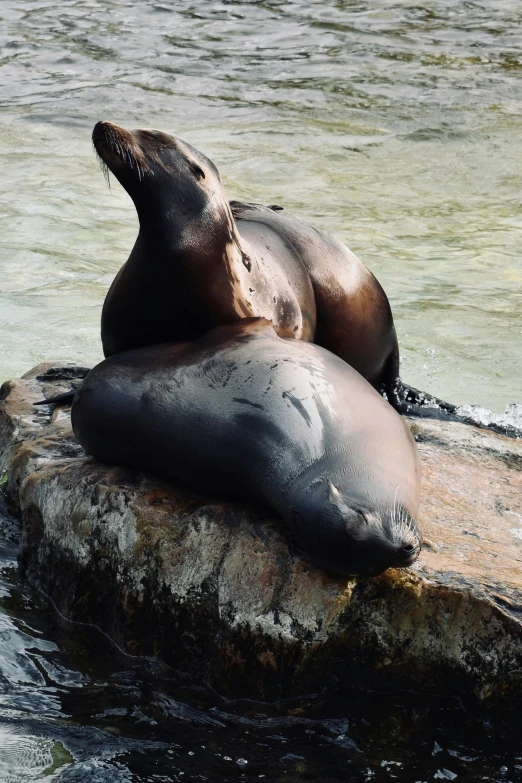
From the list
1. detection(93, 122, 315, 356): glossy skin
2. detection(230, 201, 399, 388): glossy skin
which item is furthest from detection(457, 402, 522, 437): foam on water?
detection(93, 122, 315, 356): glossy skin

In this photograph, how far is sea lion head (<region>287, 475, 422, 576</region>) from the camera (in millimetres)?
3266

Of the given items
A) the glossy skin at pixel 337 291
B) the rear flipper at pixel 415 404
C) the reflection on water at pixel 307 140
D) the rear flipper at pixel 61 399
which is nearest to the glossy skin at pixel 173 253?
the glossy skin at pixel 337 291

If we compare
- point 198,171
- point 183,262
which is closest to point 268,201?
point 198,171

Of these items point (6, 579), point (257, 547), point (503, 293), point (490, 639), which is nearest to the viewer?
point (490, 639)

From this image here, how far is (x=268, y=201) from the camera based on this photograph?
10055 mm

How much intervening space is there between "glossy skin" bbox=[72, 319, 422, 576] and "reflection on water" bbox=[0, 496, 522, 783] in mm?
428

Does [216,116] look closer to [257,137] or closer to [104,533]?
[257,137]

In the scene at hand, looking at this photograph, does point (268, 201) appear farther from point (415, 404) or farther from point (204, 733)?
point (204, 733)

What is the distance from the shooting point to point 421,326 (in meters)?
7.62

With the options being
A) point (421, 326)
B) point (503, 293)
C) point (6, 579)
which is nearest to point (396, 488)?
point (6, 579)

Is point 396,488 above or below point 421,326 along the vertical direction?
above

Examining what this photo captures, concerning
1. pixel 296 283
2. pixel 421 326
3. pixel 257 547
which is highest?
pixel 296 283

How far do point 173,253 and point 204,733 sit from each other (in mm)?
1539

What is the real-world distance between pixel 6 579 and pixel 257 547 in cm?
110
